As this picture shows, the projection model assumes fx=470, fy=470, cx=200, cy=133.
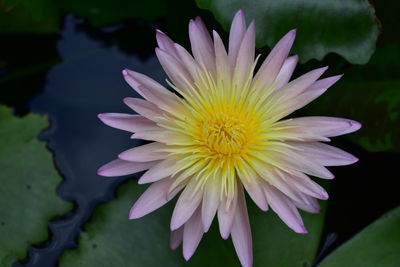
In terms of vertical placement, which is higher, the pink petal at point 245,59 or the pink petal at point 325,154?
the pink petal at point 245,59

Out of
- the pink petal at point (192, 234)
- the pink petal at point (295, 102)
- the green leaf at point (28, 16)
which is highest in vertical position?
the green leaf at point (28, 16)

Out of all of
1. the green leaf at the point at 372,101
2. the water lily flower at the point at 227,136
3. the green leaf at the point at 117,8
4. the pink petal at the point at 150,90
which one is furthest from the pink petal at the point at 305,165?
the green leaf at the point at 117,8

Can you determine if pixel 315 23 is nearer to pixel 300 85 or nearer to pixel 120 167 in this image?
pixel 300 85

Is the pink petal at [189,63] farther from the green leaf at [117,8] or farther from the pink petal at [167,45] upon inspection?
the green leaf at [117,8]

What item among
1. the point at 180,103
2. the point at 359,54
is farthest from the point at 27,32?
the point at 359,54

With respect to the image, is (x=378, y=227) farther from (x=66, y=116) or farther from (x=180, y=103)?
(x=66, y=116)

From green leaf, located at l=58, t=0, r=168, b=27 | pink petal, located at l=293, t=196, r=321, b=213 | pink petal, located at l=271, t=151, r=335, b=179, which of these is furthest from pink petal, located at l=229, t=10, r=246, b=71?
green leaf, located at l=58, t=0, r=168, b=27

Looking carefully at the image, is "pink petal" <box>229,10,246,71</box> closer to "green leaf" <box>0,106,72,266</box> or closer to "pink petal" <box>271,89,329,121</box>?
"pink petal" <box>271,89,329,121</box>
